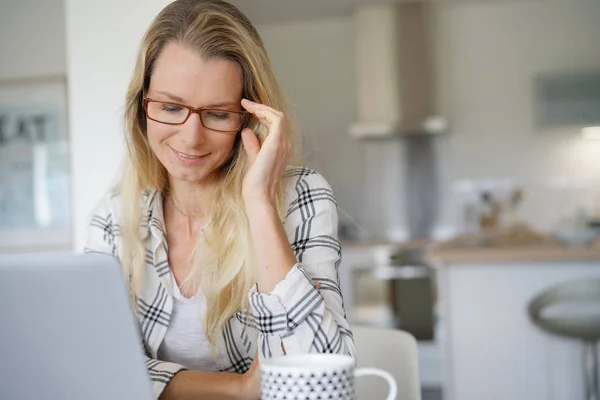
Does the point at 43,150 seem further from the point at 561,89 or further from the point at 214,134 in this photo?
the point at 561,89

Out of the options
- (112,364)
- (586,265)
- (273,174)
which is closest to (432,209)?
(586,265)

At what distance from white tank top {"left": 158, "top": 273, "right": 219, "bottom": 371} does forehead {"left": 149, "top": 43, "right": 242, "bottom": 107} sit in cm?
34

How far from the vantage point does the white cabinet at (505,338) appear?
9.93 ft

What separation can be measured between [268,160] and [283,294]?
0.23m

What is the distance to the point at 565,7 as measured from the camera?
5383mm

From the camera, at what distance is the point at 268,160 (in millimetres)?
1123

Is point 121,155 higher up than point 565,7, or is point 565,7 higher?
point 565,7

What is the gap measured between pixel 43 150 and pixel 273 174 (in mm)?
2835

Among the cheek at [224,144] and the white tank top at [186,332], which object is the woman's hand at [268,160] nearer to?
the cheek at [224,144]

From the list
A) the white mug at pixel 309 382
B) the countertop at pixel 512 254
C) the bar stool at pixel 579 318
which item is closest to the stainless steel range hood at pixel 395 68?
the countertop at pixel 512 254

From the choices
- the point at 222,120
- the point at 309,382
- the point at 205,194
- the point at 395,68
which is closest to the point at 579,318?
the point at 205,194

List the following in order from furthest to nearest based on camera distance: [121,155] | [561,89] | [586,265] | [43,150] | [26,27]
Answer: [561,89] < [43,150] < [26,27] < [586,265] < [121,155]

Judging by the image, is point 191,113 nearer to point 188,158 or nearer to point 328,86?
point 188,158

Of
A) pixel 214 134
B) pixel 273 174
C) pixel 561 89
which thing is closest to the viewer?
pixel 273 174
